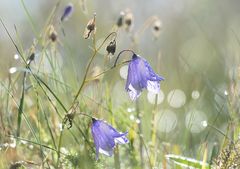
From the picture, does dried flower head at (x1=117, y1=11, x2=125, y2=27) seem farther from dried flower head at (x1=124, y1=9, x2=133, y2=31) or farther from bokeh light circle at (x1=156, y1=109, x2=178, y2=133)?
bokeh light circle at (x1=156, y1=109, x2=178, y2=133)

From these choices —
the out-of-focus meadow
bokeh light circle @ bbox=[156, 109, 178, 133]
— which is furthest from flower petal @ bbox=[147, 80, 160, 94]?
bokeh light circle @ bbox=[156, 109, 178, 133]

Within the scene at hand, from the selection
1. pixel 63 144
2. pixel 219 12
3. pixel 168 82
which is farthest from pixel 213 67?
pixel 63 144

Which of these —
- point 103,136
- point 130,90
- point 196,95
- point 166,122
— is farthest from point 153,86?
point 196,95

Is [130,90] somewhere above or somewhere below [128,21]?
below

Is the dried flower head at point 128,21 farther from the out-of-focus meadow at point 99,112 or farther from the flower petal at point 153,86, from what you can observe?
the flower petal at point 153,86

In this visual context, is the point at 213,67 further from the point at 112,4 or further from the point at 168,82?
the point at 112,4

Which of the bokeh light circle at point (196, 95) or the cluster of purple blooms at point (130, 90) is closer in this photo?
the cluster of purple blooms at point (130, 90)

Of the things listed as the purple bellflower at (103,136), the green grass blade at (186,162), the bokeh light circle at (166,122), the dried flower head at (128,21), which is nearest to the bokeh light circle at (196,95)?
the bokeh light circle at (166,122)

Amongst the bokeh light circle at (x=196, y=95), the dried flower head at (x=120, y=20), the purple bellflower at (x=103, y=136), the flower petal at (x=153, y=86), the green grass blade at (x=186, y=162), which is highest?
the dried flower head at (x=120, y=20)

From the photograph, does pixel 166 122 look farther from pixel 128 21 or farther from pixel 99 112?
pixel 128 21
